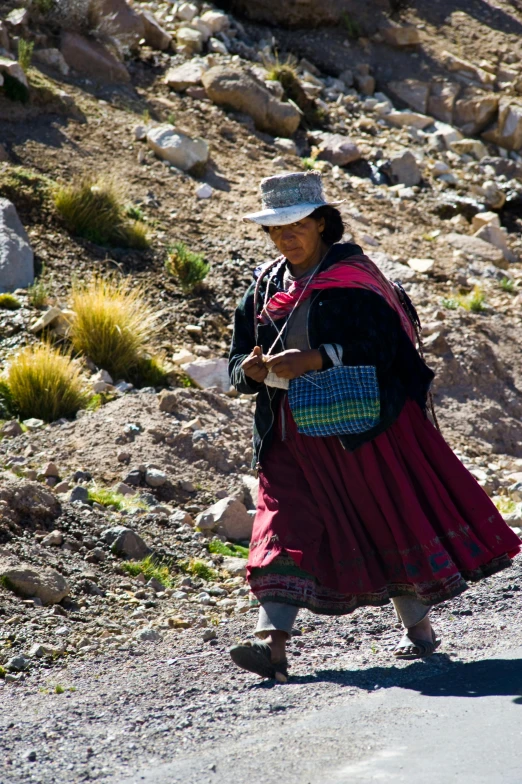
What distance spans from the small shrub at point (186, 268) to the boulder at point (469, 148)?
6692mm

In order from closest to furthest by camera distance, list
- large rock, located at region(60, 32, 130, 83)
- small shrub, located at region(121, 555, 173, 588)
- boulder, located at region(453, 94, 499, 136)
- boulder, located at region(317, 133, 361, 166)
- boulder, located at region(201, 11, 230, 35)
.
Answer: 1. small shrub, located at region(121, 555, 173, 588)
2. large rock, located at region(60, 32, 130, 83)
3. boulder, located at region(317, 133, 361, 166)
4. boulder, located at region(201, 11, 230, 35)
5. boulder, located at region(453, 94, 499, 136)

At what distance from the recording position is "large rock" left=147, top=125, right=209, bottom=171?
11.8 meters

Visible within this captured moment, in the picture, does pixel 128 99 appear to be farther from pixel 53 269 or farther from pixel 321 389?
pixel 321 389

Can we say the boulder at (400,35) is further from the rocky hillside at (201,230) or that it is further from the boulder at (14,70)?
the boulder at (14,70)

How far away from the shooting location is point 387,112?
50.0 ft

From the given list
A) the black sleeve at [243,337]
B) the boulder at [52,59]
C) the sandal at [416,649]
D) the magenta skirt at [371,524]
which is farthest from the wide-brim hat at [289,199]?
the boulder at [52,59]

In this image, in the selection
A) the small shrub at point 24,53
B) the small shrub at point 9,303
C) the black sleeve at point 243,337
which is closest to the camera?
the black sleeve at point 243,337

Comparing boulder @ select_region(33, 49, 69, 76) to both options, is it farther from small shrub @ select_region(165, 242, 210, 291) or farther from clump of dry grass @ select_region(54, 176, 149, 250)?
small shrub @ select_region(165, 242, 210, 291)

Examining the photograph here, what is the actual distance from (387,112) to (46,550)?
11.6 m

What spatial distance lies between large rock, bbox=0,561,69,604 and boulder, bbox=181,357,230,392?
10.4ft

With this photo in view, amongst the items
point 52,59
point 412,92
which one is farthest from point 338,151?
point 52,59

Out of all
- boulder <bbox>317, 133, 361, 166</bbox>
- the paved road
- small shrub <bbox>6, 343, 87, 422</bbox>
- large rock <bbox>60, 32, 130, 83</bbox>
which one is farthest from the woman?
large rock <bbox>60, 32, 130, 83</bbox>

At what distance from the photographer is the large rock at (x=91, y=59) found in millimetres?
13273

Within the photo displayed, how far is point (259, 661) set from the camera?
3.54 m
